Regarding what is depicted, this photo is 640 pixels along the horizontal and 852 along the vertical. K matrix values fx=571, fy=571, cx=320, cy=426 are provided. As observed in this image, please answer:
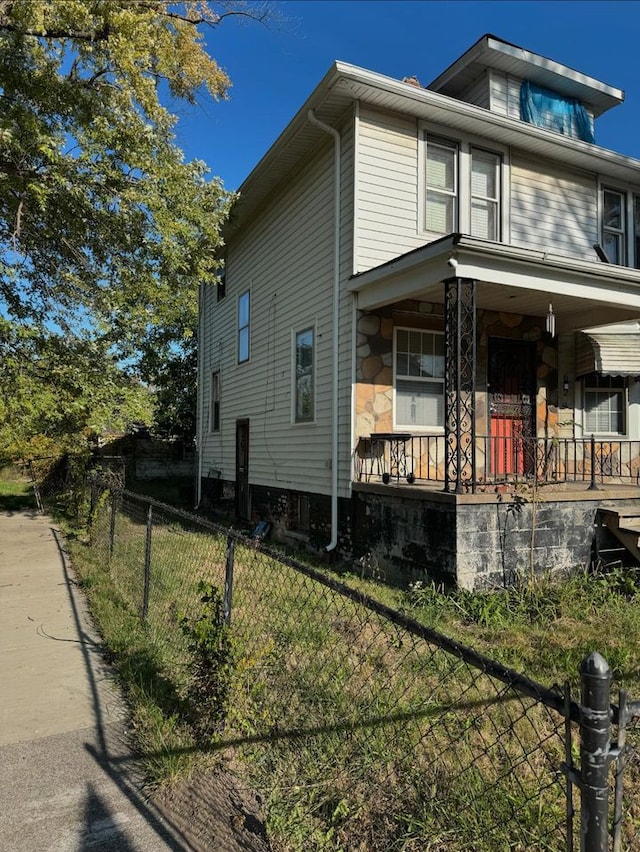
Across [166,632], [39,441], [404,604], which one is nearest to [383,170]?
[404,604]

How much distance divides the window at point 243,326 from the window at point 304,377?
2.90 meters

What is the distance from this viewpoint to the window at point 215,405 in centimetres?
1484

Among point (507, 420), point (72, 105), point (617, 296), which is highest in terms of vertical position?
point (72, 105)

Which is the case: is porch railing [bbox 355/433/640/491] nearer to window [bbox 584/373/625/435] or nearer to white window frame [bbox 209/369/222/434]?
window [bbox 584/373/625/435]

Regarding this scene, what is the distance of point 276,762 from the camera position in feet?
9.66

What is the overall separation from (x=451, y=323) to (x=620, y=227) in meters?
6.02

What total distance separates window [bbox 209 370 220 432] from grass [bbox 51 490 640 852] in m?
8.42

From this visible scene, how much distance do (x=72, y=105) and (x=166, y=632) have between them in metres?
7.45

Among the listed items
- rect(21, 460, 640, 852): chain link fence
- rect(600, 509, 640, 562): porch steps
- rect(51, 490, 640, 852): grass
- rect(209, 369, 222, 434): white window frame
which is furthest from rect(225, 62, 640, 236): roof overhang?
rect(21, 460, 640, 852): chain link fence

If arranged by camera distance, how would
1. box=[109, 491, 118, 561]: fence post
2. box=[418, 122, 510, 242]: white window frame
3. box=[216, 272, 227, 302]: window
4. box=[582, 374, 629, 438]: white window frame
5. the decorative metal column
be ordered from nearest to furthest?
the decorative metal column → box=[109, 491, 118, 561]: fence post → box=[418, 122, 510, 242]: white window frame → box=[582, 374, 629, 438]: white window frame → box=[216, 272, 227, 302]: window

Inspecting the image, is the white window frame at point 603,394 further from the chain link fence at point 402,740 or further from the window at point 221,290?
the window at point 221,290

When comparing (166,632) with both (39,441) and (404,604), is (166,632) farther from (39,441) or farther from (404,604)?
(39,441)

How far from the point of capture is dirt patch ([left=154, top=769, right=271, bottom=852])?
2457mm

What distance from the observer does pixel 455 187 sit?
893cm
